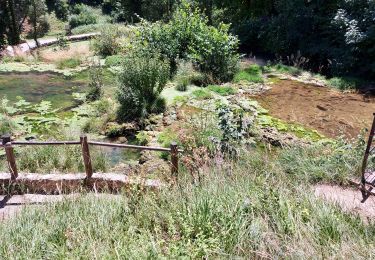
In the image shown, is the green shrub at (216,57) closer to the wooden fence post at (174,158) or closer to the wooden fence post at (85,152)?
the wooden fence post at (174,158)

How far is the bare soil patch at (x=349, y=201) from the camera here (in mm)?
3765

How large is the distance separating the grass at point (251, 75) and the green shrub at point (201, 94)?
1.38m

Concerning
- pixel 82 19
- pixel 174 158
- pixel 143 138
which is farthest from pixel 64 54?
pixel 82 19

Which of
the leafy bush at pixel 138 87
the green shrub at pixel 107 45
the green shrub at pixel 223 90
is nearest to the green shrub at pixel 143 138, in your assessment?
the leafy bush at pixel 138 87

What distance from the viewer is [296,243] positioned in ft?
10.6

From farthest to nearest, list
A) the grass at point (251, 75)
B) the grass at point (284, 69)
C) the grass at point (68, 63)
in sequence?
the grass at point (68, 63) → the grass at point (284, 69) → the grass at point (251, 75)

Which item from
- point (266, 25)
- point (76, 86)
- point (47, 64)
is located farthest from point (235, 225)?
point (47, 64)

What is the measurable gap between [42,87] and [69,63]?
109 inches

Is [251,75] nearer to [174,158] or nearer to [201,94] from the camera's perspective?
[201,94]

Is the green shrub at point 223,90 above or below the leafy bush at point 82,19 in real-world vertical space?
above

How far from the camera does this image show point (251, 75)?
416 inches

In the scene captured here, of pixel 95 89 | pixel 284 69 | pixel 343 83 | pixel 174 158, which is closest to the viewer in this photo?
pixel 174 158

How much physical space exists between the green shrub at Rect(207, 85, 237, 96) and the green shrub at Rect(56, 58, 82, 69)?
250 inches

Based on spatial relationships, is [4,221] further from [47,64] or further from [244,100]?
[47,64]
